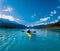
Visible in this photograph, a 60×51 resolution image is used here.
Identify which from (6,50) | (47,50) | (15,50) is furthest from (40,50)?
(6,50)

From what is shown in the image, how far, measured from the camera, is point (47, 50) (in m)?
19.4

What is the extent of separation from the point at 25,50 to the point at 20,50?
95 centimetres

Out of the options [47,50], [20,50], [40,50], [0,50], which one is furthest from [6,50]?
[47,50]

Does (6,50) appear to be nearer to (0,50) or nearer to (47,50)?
(0,50)

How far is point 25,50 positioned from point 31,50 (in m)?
1.15

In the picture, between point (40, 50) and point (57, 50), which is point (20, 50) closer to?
point (40, 50)

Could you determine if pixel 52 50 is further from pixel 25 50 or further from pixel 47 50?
pixel 25 50

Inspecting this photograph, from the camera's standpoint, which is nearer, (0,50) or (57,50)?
(0,50)

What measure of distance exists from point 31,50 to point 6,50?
4668 mm

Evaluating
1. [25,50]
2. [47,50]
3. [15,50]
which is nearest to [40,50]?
[47,50]

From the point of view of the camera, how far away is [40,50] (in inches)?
759

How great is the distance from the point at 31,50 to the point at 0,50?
5.71m

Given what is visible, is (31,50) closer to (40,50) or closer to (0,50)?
(40,50)

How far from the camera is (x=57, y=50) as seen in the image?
19859 mm
